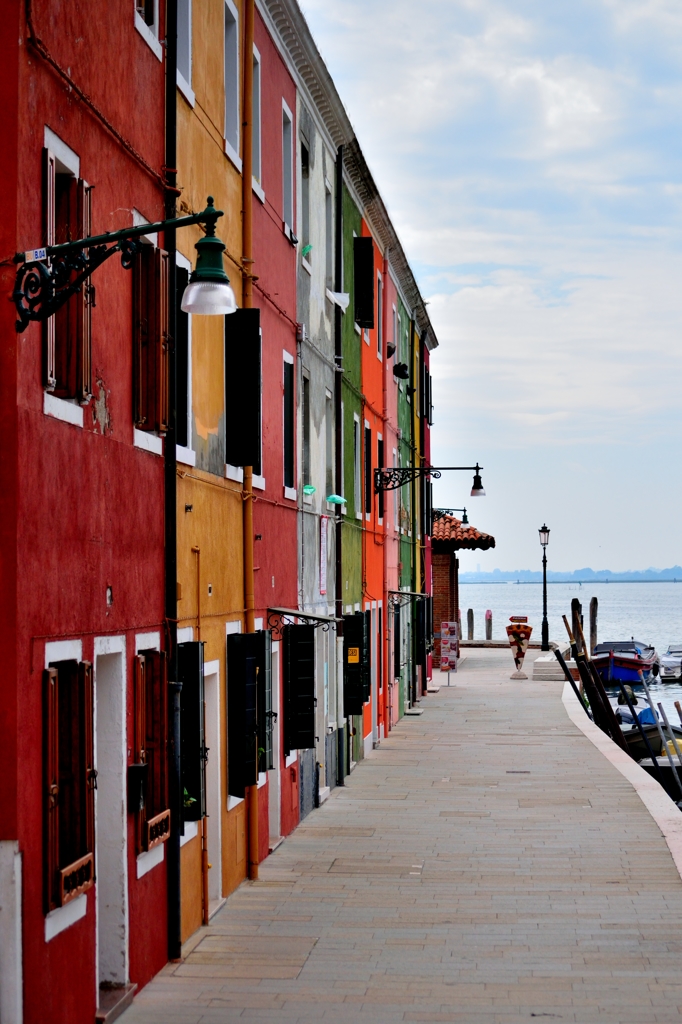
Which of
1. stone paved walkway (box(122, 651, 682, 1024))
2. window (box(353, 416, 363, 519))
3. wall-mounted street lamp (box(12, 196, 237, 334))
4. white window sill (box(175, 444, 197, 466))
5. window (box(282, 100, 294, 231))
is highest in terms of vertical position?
window (box(282, 100, 294, 231))

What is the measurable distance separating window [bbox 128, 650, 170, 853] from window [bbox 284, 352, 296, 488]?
7.46 metres

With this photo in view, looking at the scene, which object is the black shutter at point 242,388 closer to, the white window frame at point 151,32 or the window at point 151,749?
the white window frame at point 151,32

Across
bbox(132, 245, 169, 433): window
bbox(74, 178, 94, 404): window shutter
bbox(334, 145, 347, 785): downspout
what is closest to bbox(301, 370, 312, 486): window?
bbox(334, 145, 347, 785): downspout

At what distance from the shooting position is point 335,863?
15.5m

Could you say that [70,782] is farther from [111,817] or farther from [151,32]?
[151,32]

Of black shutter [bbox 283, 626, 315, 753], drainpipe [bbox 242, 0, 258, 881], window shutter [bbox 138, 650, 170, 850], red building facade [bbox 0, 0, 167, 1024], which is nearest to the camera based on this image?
red building facade [bbox 0, 0, 167, 1024]

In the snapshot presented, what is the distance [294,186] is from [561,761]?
449 inches

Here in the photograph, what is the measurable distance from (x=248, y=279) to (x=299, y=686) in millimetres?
5049

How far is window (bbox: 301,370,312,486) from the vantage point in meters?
19.3

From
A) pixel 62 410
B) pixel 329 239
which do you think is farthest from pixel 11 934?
pixel 329 239

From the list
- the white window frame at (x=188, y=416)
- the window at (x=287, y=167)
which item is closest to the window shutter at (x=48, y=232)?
the white window frame at (x=188, y=416)

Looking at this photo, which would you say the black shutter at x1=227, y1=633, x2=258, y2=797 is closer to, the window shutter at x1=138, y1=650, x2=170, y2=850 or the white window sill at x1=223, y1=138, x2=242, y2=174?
the window shutter at x1=138, y1=650, x2=170, y2=850

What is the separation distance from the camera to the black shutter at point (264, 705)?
48.4ft

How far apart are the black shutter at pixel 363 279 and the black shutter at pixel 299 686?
30.5 ft
